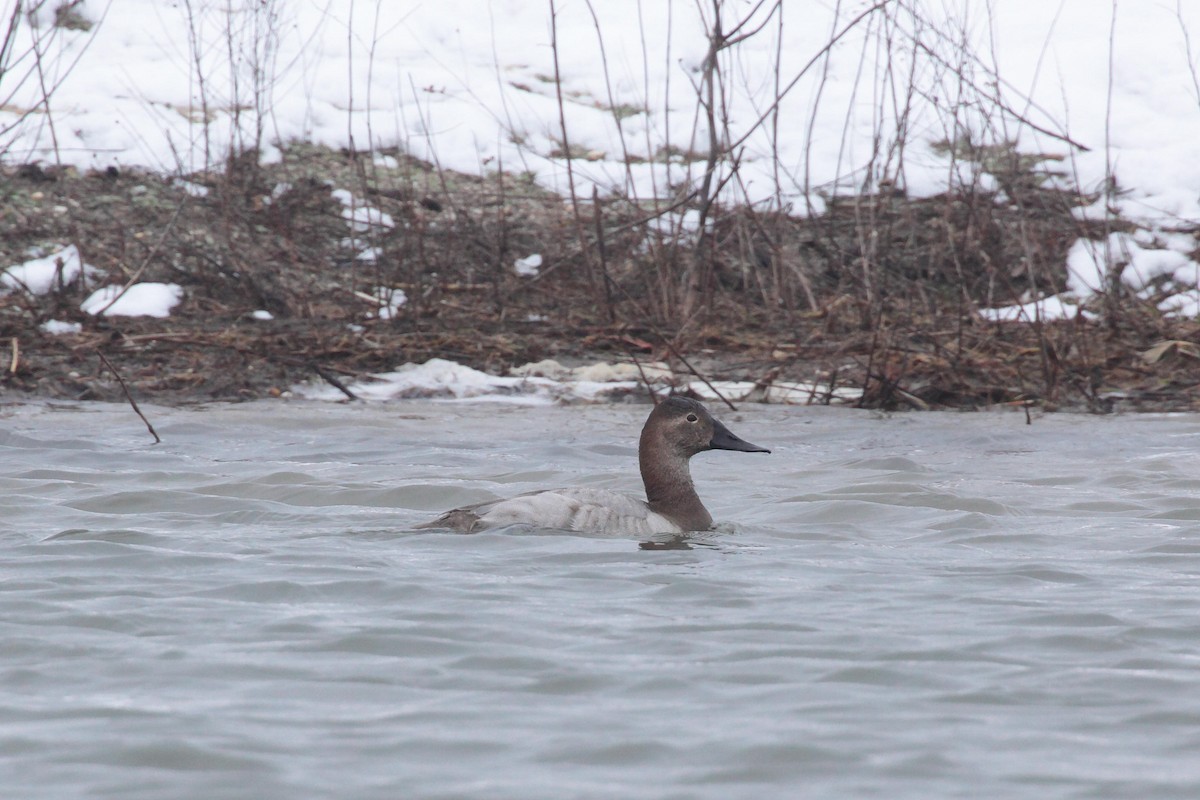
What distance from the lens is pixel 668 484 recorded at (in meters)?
6.77

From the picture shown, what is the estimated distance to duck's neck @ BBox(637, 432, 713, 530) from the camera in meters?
6.66

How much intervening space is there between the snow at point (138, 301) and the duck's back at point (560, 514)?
17.9 ft

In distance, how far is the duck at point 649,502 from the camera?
6.09m

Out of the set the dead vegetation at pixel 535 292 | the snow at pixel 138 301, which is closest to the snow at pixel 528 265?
the dead vegetation at pixel 535 292

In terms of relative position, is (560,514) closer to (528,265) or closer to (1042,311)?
(1042,311)

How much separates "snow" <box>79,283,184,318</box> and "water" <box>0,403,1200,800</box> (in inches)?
116

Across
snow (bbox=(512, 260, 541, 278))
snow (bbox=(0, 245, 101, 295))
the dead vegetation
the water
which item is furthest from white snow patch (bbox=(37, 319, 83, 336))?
snow (bbox=(512, 260, 541, 278))

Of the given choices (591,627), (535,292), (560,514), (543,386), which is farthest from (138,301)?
(591,627)

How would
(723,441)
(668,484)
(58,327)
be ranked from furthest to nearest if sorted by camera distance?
(58,327)
(723,441)
(668,484)

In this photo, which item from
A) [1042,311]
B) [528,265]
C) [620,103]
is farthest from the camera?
[620,103]

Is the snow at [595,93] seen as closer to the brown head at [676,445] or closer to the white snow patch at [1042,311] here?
the white snow patch at [1042,311]

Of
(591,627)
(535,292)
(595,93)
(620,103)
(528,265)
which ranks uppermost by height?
(595,93)

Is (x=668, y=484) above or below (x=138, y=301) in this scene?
below

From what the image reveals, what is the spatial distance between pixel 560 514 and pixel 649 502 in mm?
786
